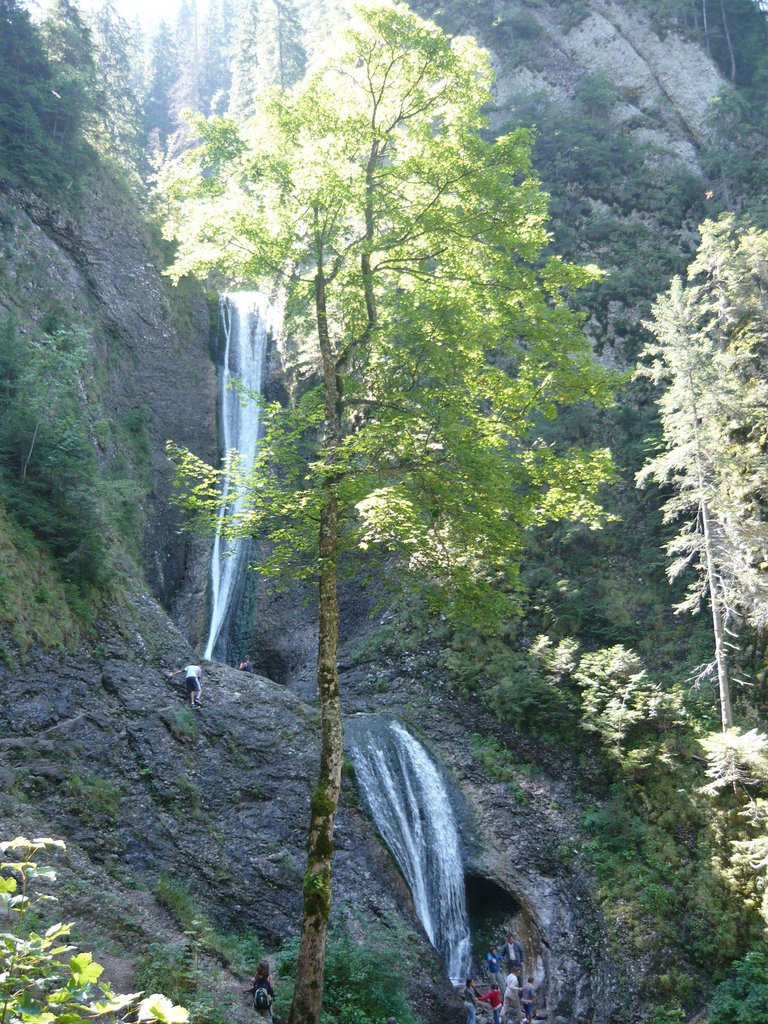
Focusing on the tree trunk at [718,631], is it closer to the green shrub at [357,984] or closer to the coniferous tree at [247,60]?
the green shrub at [357,984]

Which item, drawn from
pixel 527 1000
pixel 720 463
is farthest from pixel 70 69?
pixel 527 1000

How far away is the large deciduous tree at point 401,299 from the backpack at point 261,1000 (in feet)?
9.77

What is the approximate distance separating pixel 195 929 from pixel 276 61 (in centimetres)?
6034

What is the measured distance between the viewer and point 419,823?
1703 centimetres

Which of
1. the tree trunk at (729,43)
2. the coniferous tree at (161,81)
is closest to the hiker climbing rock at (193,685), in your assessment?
the tree trunk at (729,43)

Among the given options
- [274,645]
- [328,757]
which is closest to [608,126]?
[274,645]

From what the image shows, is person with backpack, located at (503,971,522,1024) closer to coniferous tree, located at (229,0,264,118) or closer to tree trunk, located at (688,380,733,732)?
tree trunk, located at (688,380,733,732)

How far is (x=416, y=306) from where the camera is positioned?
9359 millimetres

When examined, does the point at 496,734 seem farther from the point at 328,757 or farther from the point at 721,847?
the point at 328,757

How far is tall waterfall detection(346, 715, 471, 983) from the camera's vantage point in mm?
15656

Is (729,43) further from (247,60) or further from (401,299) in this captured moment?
(401,299)

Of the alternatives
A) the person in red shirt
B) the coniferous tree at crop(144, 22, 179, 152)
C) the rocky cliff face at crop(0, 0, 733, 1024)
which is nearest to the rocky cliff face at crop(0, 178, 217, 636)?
the rocky cliff face at crop(0, 0, 733, 1024)

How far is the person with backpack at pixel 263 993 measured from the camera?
915 centimetres

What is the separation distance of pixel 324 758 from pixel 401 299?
5940mm
